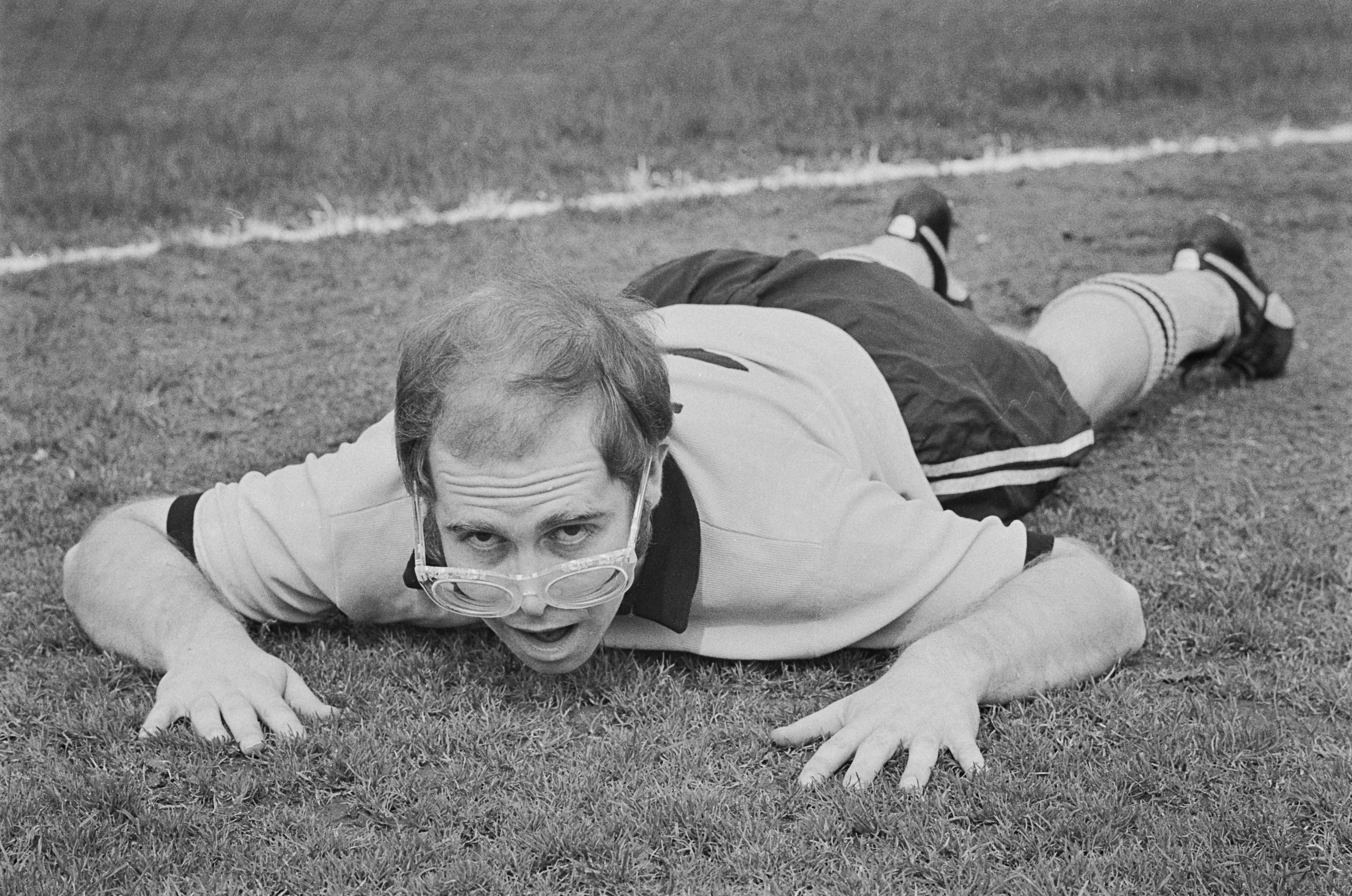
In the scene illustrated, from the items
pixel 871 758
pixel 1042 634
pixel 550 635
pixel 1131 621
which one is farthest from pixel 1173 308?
pixel 550 635

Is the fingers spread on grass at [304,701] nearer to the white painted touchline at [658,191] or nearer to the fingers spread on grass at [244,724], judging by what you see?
the fingers spread on grass at [244,724]

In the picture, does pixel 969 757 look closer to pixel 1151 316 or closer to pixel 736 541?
pixel 736 541

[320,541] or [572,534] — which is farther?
[320,541]

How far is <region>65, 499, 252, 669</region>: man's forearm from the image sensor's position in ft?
11.4

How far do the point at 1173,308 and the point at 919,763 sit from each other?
2.48 m

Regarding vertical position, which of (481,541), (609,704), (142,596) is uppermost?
(481,541)

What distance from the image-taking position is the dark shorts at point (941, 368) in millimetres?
4055

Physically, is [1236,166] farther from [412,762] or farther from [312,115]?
[412,762]

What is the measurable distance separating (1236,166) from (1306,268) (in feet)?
4.30

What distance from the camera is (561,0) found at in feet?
31.9

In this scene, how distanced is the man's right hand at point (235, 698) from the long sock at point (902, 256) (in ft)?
8.20

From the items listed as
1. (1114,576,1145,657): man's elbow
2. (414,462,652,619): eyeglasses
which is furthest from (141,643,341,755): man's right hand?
(1114,576,1145,657): man's elbow

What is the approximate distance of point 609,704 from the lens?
344cm

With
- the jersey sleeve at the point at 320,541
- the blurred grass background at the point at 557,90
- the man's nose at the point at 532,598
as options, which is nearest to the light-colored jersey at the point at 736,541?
the jersey sleeve at the point at 320,541
